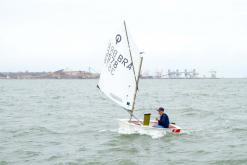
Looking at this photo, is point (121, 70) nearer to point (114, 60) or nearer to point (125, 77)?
point (125, 77)

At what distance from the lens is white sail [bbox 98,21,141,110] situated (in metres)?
21.4

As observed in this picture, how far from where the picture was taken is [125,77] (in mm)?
21969

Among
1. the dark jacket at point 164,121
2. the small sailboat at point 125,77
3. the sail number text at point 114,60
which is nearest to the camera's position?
the dark jacket at point 164,121

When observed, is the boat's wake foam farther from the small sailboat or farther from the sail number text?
the sail number text

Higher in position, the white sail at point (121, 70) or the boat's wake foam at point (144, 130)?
the white sail at point (121, 70)

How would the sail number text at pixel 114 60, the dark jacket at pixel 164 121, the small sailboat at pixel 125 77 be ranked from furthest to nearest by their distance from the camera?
1. the sail number text at pixel 114 60
2. the small sailboat at pixel 125 77
3. the dark jacket at pixel 164 121

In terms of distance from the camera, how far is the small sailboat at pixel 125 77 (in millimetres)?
21406

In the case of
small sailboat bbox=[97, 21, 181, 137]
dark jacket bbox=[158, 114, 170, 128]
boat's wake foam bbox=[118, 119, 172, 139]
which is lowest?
boat's wake foam bbox=[118, 119, 172, 139]

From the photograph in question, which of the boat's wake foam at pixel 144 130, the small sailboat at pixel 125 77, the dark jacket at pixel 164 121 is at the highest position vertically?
the small sailboat at pixel 125 77

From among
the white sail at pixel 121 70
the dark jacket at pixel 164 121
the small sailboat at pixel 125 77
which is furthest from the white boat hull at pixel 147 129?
the white sail at pixel 121 70

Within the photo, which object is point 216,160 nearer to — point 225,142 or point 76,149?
point 225,142

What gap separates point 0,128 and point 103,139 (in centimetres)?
727

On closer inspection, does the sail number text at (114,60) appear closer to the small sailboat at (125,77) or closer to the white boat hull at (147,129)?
the small sailboat at (125,77)

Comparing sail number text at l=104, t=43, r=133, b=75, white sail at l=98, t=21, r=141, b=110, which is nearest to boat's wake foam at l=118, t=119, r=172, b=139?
white sail at l=98, t=21, r=141, b=110
